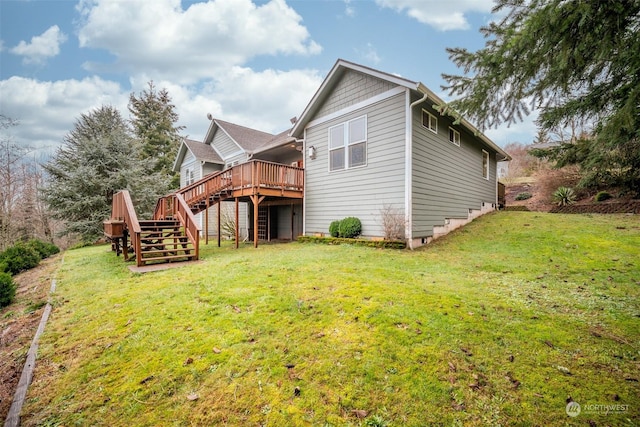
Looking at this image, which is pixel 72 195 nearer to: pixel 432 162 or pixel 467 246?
pixel 432 162

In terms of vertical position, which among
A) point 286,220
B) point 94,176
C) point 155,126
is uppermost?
point 155,126

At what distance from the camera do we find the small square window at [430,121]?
30.8 feet

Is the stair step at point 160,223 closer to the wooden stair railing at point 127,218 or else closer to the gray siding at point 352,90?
the wooden stair railing at point 127,218

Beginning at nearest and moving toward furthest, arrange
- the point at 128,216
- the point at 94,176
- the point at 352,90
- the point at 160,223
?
the point at 128,216 < the point at 160,223 < the point at 352,90 < the point at 94,176

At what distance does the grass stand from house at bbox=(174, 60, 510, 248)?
3945 millimetres

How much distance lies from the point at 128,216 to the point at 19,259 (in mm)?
4653

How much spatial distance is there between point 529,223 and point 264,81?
22.2m

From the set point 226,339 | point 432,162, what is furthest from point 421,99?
point 226,339

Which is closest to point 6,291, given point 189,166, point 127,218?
point 127,218

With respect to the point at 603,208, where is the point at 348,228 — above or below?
below

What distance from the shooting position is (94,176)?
1580 cm

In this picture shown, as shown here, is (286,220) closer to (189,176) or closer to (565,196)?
(189,176)

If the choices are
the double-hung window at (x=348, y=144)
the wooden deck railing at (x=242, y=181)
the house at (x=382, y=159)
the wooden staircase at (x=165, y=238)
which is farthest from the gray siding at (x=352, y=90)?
the wooden staircase at (x=165, y=238)

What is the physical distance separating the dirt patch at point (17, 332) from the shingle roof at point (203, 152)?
12406 millimetres
